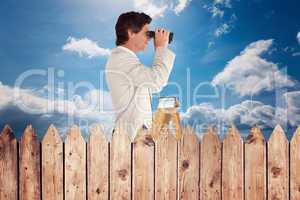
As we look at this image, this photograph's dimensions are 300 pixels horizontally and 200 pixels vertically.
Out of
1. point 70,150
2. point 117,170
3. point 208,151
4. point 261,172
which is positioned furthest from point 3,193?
point 261,172

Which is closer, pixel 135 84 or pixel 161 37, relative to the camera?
pixel 135 84

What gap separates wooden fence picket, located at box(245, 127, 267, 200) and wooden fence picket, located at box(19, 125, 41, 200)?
1444 mm

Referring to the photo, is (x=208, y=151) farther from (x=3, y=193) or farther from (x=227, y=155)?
(x=3, y=193)

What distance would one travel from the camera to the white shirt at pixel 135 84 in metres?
3.88

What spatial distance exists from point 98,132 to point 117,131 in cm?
13

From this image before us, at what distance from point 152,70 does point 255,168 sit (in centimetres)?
99

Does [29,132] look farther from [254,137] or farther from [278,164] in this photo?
[278,164]

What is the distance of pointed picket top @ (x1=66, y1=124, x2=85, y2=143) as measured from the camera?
3879mm

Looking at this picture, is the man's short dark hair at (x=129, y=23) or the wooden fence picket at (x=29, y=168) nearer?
the wooden fence picket at (x=29, y=168)

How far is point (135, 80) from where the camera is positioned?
12.8 ft

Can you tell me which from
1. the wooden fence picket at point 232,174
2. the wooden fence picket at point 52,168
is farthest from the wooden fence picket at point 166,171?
the wooden fence picket at point 52,168

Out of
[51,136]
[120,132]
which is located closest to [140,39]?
[120,132]

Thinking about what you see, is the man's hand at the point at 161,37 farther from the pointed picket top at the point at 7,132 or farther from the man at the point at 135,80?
the pointed picket top at the point at 7,132

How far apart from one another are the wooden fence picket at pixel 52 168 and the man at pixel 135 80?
0.47m
